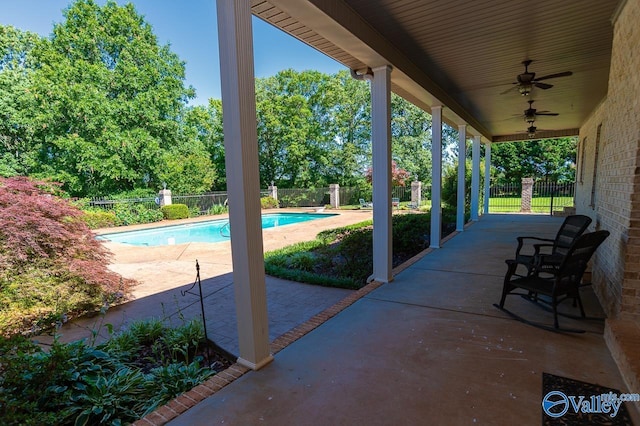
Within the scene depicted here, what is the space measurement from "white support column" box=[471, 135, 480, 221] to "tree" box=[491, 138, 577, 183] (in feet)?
54.5

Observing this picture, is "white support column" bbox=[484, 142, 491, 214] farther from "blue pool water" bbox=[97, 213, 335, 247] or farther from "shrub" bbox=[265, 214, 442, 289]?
"blue pool water" bbox=[97, 213, 335, 247]

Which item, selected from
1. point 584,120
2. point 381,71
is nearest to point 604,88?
point 584,120

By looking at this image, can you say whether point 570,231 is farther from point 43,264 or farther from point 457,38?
point 43,264

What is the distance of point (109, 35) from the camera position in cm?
1755

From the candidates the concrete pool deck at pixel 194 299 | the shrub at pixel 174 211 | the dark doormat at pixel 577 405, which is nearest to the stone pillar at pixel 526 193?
the concrete pool deck at pixel 194 299

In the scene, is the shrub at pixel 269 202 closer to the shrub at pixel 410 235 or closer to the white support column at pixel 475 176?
the white support column at pixel 475 176

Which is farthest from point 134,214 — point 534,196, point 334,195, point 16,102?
point 534,196

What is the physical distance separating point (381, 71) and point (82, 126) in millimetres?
17648

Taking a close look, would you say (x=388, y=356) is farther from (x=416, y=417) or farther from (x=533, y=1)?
(x=533, y=1)

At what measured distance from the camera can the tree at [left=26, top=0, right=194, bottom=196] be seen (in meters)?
15.4

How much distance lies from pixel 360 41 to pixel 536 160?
84.0 feet

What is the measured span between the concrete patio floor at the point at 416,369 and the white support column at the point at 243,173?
0.99 feet

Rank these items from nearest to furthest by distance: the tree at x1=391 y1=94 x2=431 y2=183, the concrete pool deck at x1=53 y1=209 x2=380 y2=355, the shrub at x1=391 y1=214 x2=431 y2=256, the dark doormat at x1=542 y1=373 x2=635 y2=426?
the dark doormat at x1=542 y1=373 x2=635 y2=426, the concrete pool deck at x1=53 y1=209 x2=380 y2=355, the shrub at x1=391 y1=214 x2=431 y2=256, the tree at x1=391 y1=94 x2=431 y2=183

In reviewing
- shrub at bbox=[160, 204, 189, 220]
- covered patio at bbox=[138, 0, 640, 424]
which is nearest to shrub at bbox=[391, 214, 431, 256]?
covered patio at bbox=[138, 0, 640, 424]
